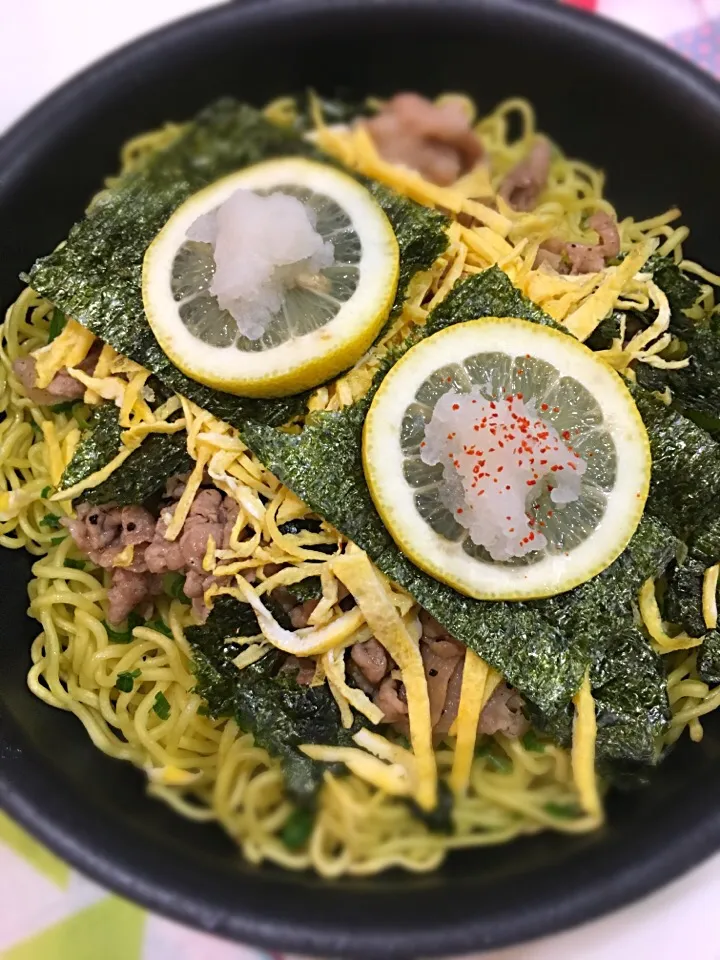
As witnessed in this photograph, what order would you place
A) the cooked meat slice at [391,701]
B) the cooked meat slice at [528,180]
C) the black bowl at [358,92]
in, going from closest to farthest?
the black bowl at [358,92], the cooked meat slice at [391,701], the cooked meat slice at [528,180]

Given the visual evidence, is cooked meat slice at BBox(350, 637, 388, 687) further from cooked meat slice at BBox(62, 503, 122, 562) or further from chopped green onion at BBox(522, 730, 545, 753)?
cooked meat slice at BBox(62, 503, 122, 562)

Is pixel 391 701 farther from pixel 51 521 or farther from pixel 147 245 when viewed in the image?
pixel 147 245

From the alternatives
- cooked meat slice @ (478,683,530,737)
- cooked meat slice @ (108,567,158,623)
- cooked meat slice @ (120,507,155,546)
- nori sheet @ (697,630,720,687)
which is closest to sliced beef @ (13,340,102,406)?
cooked meat slice @ (120,507,155,546)

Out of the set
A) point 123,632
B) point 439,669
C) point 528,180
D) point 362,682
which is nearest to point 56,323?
point 123,632

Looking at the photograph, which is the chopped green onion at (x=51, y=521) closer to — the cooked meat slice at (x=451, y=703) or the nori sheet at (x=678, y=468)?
the cooked meat slice at (x=451, y=703)

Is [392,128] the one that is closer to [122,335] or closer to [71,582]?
[122,335]

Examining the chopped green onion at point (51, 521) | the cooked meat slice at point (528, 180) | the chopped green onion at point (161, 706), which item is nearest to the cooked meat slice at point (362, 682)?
the chopped green onion at point (161, 706)
